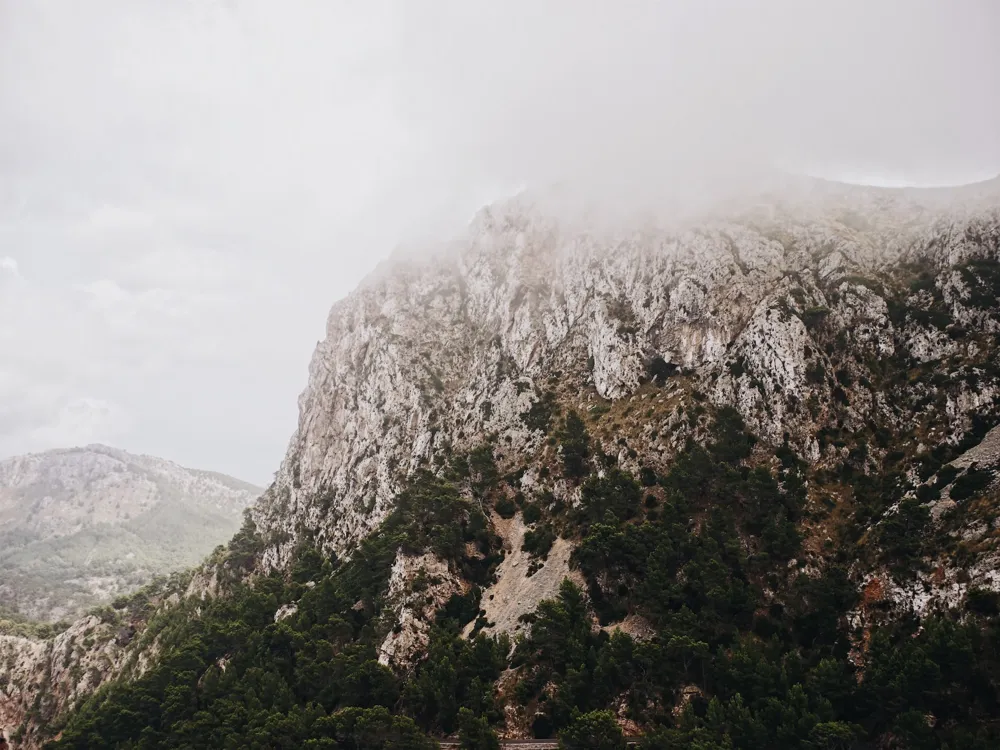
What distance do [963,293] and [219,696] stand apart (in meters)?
142

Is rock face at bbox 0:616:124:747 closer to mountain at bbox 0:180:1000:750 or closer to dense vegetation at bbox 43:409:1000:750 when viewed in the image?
mountain at bbox 0:180:1000:750

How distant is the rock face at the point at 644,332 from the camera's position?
306 ft

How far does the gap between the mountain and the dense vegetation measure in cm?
40

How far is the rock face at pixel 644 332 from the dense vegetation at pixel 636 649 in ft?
45.8

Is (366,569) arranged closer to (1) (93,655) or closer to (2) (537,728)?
(2) (537,728)

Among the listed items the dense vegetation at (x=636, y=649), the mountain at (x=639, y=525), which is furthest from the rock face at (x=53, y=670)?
the dense vegetation at (x=636, y=649)

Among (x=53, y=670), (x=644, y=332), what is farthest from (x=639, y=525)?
(x=53, y=670)

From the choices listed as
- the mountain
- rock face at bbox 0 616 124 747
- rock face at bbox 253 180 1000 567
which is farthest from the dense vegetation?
rock face at bbox 0 616 124 747

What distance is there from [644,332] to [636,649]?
2859 inches

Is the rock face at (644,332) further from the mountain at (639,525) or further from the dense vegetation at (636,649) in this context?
the dense vegetation at (636,649)

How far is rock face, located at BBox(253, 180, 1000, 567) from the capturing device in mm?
93312

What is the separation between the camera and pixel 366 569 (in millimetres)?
106062

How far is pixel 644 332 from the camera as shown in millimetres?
123250

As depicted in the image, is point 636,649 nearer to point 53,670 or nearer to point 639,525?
point 639,525
